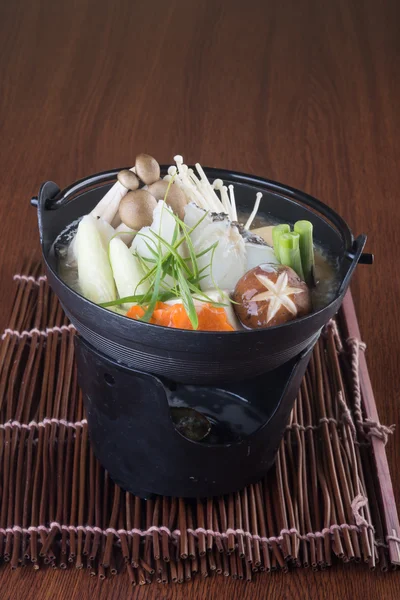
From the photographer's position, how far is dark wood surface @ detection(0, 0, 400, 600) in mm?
2154

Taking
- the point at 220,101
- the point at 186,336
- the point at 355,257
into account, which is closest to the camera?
the point at 186,336

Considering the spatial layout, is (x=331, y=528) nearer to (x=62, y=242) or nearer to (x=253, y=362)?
(x=253, y=362)

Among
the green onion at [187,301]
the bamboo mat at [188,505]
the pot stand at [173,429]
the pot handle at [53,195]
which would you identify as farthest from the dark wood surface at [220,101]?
the green onion at [187,301]

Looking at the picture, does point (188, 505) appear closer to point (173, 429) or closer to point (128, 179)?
point (173, 429)

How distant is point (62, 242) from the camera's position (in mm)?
1332

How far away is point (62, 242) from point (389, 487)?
2.37 ft

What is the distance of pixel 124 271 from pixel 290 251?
0.86ft

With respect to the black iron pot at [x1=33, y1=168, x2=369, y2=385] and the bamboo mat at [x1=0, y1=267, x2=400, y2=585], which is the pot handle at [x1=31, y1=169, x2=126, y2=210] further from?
the bamboo mat at [x1=0, y1=267, x2=400, y2=585]

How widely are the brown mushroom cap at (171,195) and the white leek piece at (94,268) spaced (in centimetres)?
15

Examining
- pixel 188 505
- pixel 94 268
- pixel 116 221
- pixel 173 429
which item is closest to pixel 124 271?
pixel 94 268

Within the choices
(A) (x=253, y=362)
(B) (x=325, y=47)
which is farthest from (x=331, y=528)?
(B) (x=325, y=47)

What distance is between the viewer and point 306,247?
1.27 metres

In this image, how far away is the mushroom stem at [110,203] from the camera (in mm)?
1343

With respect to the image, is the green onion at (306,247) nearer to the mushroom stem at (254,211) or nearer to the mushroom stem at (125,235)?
the mushroom stem at (254,211)
